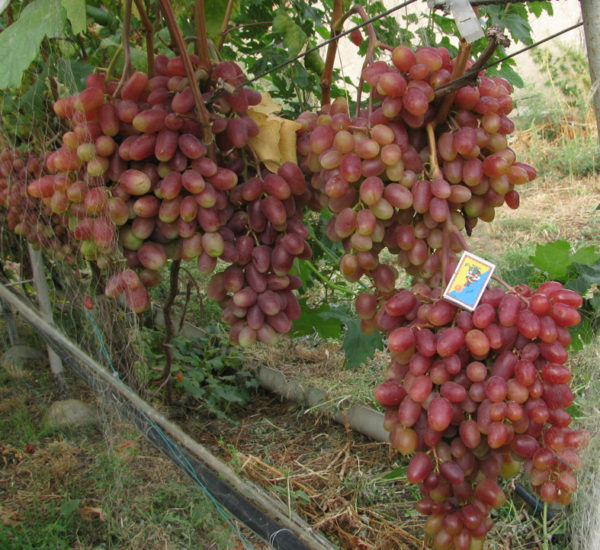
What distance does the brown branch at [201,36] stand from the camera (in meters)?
0.89

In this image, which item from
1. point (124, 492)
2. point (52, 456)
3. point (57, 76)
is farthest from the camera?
point (52, 456)

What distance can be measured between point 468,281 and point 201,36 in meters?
0.55

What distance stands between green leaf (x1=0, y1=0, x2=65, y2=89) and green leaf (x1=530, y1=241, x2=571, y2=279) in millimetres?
1120

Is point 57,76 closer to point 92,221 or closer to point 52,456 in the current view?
point 92,221

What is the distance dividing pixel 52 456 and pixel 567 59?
5.75m

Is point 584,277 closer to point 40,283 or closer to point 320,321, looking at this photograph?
point 320,321

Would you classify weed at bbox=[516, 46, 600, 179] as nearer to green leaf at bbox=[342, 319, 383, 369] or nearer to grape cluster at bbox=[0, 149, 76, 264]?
green leaf at bbox=[342, 319, 383, 369]

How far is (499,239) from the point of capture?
3.90 meters

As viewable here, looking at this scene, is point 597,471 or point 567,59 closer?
point 597,471

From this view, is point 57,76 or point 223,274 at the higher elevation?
point 57,76

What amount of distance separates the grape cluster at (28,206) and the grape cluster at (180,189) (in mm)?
345

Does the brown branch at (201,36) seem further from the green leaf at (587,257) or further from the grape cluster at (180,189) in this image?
the green leaf at (587,257)

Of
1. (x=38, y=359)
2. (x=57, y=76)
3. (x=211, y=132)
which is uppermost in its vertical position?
(x=57, y=76)

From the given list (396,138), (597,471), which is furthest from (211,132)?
(597,471)
